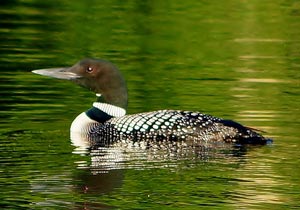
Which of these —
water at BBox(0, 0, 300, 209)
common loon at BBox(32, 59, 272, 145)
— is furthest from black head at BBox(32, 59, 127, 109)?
water at BBox(0, 0, 300, 209)

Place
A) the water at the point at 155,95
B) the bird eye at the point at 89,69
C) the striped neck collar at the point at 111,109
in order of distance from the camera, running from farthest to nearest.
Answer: the bird eye at the point at 89,69 → the striped neck collar at the point at 111,109 → the water at the point at 155,95

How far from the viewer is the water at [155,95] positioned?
9.27 m

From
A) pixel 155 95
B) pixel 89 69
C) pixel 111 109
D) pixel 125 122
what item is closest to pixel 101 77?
pixel 89 69

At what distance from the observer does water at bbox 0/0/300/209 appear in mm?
9273

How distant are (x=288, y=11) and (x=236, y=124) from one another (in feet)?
39.5

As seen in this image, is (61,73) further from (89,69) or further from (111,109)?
(111,109)

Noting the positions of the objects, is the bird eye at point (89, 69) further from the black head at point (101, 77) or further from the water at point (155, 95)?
the water at point (155, 95)

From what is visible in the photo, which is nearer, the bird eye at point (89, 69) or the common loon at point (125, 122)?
the common loon at point (125, 122)

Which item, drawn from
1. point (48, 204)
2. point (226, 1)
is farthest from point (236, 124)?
point (226, 1)

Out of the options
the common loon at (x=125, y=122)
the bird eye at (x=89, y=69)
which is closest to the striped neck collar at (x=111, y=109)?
the common loon at (x=125, y=122)

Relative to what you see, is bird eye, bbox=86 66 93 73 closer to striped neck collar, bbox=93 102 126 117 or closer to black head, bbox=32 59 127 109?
black head, bbox=32 59 127 109

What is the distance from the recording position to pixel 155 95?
555 inches

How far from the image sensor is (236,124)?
1134 centimetres

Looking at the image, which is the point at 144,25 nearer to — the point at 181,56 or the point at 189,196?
the point at 181,56
